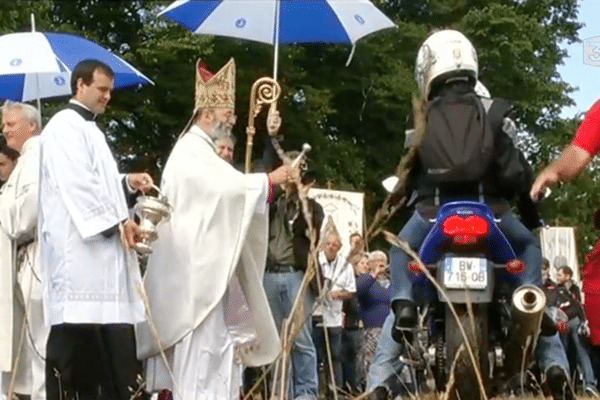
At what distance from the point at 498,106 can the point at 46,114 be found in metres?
22.2

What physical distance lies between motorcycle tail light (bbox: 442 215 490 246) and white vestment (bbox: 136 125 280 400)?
170 centimetres

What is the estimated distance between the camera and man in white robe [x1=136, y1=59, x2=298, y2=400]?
924 cm

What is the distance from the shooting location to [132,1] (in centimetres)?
3609

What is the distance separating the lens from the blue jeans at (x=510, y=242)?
26.6 ft

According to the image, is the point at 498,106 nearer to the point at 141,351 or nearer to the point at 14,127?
the point at 141,351

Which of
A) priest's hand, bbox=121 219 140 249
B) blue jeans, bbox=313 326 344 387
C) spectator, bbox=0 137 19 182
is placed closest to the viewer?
priest's hand, bbox=121 219 140 249

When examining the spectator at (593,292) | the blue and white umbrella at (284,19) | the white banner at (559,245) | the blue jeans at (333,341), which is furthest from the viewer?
the white banner at (559,245)

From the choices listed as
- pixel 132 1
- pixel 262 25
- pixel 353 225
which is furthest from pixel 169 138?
pixel 262 25

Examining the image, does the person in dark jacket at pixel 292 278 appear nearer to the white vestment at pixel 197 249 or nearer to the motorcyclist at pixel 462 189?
the white vestment at pixel 197 249

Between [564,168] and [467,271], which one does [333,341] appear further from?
[564,168]

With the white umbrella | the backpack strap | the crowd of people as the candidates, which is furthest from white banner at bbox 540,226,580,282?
the backpack strap

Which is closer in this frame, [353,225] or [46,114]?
[353,225]

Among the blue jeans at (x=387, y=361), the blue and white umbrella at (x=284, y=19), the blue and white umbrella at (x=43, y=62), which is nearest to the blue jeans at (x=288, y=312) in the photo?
the blue and white umbrella at (x=43, y=62)

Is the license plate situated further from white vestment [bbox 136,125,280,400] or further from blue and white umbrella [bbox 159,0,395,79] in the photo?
blue and white umbrella [bbox 159,0,395,79]
